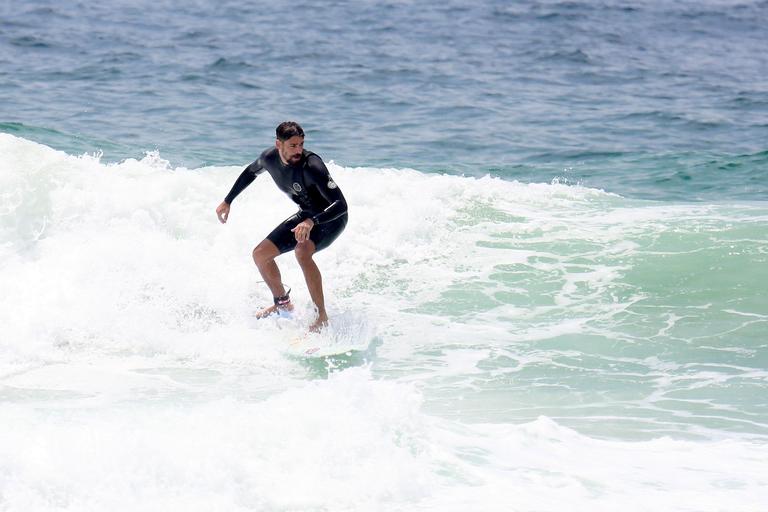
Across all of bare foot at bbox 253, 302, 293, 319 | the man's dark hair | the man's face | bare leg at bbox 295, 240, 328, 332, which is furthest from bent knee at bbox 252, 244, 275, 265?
the man's dark hair

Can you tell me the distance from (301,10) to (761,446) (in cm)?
2217

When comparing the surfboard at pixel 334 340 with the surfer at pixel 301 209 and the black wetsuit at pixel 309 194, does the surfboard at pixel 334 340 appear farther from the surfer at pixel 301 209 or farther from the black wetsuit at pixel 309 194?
the black wetsuit at pixel 309 194

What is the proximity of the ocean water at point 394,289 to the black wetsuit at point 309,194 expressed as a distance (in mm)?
747

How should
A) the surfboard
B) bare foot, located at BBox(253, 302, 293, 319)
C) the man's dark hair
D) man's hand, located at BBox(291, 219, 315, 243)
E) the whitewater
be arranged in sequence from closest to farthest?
the whitewater
man's hand, located at BBox(291, 219, 315, 243)
the man's dark hair
the surfboard
bare foot, located at BBox(253, 302, 293, 319)

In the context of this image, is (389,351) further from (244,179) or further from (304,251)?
(244,179)

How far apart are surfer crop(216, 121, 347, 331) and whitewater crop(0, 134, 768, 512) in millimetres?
448

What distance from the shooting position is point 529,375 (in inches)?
310

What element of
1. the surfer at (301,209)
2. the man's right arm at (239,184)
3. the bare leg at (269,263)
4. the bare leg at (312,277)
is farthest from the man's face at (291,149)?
the bare leg at (269,263)

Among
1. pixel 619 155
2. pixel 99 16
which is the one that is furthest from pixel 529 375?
pixel 99 16

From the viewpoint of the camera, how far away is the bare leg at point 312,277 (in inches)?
311

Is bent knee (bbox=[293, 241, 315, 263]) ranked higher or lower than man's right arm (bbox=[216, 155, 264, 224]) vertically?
lower

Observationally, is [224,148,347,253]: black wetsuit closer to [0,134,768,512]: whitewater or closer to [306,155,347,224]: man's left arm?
[306,155,347,224]: man's left arm

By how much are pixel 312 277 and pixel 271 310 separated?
58cm

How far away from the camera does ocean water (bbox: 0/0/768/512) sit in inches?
225
